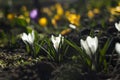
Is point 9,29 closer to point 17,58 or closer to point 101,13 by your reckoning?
point 101,13

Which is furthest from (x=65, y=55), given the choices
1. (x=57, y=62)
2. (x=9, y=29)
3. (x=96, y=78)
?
(x=9, y=29)

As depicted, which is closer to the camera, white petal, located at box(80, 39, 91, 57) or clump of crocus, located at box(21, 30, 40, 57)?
white petal, located at box(80, 39, 91, 57)

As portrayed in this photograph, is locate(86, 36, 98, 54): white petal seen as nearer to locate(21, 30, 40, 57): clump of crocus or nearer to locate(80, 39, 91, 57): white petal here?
locate(80, 39, 91, 57): white petal

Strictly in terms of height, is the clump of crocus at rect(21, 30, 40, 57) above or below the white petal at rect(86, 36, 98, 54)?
above

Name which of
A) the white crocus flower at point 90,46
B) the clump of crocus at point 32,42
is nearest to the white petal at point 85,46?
the white crocus flower at point 90,46

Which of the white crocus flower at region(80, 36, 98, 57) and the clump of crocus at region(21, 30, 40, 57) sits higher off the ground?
the clump of crocus at region(21, 30, 40, 57)

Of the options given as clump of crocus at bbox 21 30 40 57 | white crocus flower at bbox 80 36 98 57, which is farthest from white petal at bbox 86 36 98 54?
clump of crocus at bbox 21 30 40 57

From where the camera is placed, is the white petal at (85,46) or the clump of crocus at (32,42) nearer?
the white petal at (85,46)

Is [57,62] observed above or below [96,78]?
above

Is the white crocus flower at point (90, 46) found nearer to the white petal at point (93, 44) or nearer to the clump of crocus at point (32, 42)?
the white petal at point (93, 44)

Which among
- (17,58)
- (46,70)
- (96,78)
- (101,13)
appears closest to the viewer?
(96,78)

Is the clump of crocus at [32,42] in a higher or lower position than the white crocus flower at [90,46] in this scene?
higher
